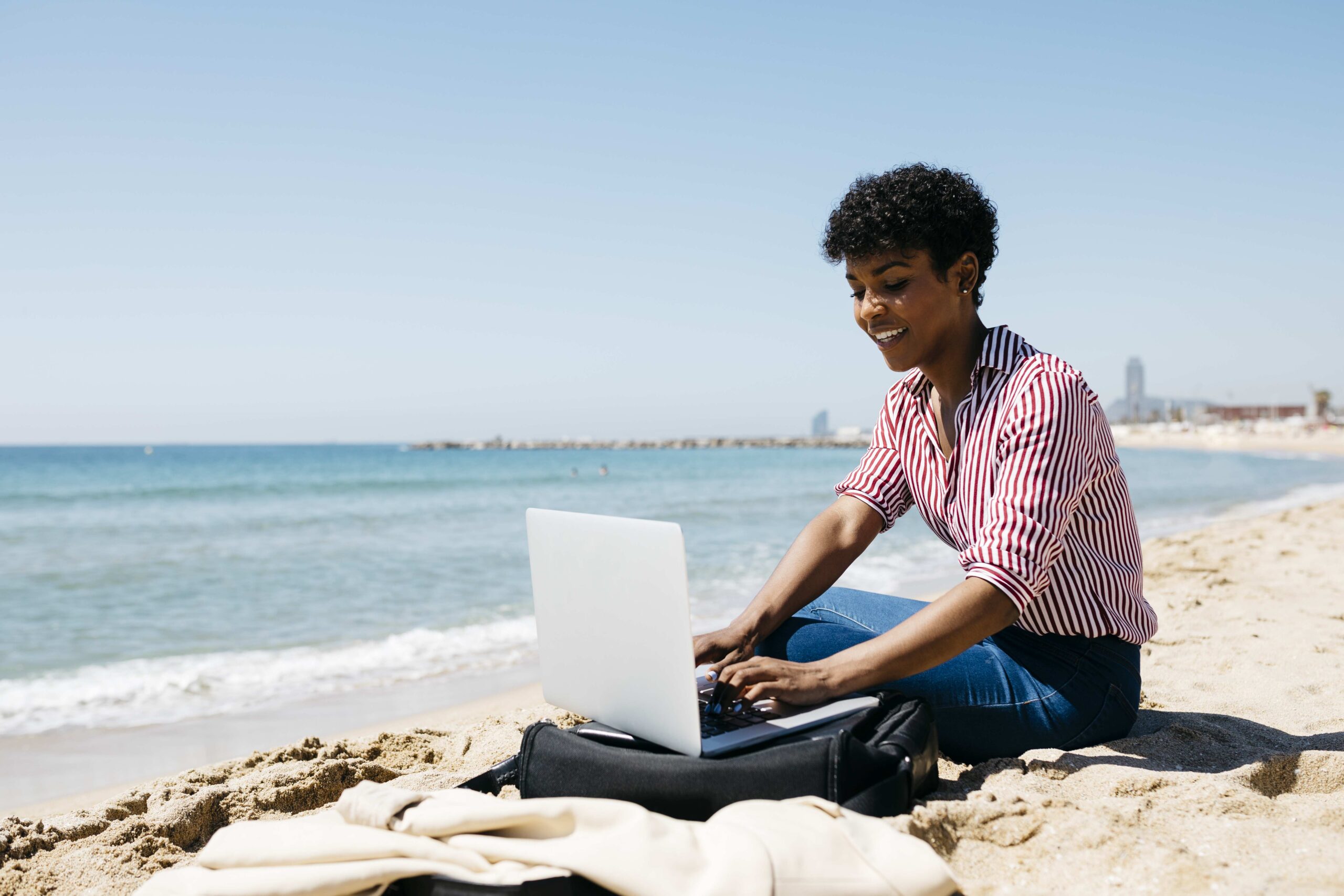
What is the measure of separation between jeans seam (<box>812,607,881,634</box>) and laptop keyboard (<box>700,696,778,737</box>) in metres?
0.46

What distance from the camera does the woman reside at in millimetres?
1716

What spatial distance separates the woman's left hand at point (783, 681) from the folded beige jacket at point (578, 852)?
234mm

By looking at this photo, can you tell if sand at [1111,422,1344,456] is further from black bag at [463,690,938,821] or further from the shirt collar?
black bag at [463,690,938,821]

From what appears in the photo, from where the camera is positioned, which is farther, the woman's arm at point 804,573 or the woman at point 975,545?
the woman's arm at point 804,573

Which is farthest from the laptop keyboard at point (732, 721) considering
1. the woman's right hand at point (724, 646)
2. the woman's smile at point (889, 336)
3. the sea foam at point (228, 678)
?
the sea foam at point (228, 678)

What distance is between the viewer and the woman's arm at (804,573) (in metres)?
2.07

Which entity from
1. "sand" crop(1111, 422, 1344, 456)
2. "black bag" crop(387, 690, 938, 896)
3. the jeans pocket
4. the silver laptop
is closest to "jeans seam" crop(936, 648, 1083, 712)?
the jeans pocket

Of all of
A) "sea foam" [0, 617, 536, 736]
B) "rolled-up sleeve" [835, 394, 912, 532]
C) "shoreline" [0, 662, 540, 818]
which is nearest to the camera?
"rolled-up sleeve" [835, 394, 912, 532]

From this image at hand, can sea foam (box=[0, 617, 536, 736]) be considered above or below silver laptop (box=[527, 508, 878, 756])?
below

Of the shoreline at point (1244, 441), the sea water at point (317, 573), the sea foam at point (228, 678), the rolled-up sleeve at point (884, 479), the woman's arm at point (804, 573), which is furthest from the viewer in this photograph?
the shoreline at point (1244, 441)

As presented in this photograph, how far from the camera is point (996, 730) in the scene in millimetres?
1999

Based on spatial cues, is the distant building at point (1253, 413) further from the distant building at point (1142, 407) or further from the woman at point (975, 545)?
the woman at point (975, 545)

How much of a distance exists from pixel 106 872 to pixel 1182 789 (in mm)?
2399

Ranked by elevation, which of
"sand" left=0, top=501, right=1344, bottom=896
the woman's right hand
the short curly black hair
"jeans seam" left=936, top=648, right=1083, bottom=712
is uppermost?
the short curly black hair
